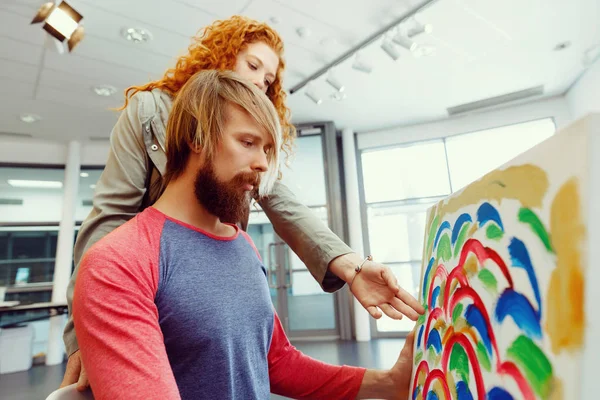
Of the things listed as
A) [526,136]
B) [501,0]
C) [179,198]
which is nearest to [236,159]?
[179,198]

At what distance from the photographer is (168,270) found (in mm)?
585

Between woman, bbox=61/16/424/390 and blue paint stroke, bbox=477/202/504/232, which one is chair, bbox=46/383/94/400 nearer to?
woman, bbox=61/16/424/390

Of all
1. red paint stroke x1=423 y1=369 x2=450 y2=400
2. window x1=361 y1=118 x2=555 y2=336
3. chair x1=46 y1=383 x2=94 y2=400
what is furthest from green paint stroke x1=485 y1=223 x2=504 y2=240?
window x1=361 y1=118 x2=555 y2=336

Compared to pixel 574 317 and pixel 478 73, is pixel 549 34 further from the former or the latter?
pixel 574 317

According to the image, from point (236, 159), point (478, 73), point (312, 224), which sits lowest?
point (312, 224)

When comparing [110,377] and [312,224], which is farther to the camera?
[312,224]

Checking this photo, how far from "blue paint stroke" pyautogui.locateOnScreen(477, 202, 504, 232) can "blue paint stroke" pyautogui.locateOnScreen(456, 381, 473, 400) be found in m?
0.21

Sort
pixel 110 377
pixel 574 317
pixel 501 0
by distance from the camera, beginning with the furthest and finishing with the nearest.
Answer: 1. pixel 501 0
2. pixel 110 377
3. pixel 574 317

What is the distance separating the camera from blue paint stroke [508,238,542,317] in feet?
1.15

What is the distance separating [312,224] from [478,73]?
3687mm

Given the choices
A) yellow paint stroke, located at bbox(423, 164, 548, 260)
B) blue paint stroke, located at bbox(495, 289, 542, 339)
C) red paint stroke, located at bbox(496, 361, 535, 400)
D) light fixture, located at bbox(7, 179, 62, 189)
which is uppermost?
light fixture, located at bbox(7, 179, 62, 189)

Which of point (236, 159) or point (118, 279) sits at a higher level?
point (236, 159)

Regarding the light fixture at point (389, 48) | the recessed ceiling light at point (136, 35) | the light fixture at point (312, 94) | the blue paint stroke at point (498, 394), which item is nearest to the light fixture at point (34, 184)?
the recessed ceiling light at point (136, 35)

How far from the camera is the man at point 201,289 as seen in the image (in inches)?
18.6
